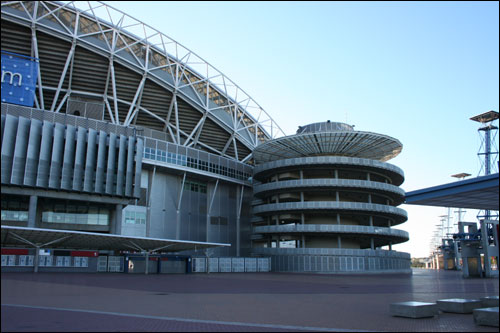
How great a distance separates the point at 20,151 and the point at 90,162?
833 cm

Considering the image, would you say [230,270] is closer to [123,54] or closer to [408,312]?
[123,54]

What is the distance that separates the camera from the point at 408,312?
13.7 meters

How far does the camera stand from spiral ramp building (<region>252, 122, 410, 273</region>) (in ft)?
220

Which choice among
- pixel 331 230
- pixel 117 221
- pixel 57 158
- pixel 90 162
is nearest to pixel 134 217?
pixel 117 221

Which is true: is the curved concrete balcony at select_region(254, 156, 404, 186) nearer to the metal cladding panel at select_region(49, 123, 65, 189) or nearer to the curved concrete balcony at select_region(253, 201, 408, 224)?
the curved concrete balcony at select_region(253, 201, 408, 224)

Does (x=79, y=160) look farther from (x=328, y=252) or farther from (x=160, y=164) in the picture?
(x=328, y=252)

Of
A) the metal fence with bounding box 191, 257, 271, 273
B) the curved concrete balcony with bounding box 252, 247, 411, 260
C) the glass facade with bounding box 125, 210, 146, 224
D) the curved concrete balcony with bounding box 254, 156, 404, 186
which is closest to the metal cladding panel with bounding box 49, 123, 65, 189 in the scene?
the glass facade with bounding box 125, 210, 146, 224

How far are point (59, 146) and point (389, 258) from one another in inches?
2053

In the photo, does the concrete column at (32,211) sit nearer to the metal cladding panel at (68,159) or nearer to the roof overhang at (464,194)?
the metal cladding panel at (68,159)

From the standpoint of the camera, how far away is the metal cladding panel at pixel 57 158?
54.6 meters

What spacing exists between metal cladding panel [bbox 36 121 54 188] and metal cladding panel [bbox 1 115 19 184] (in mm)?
3166

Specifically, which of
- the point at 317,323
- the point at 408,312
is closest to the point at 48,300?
the point at 317,323

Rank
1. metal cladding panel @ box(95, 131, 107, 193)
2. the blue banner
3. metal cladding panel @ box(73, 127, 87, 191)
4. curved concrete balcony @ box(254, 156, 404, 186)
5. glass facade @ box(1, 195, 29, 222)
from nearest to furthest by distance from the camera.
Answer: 1. the blue banner
2. glass facade @ box(1, 195, 29, 222)
3. metal cladding panel @ box(73, 127, 87, 191)
4. metal cladding panel @ box(95, 131, 107, 193)
5. curved concrete balcony @ box(254, 156, 404, 186)

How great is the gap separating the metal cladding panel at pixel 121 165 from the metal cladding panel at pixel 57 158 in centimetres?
735
